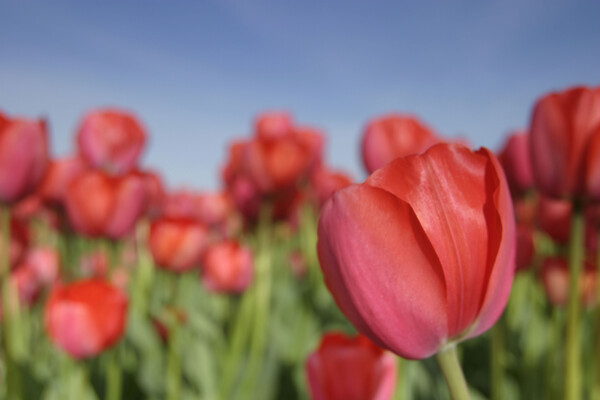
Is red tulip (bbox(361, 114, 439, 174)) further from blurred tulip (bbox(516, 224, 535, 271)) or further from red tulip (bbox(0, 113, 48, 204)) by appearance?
red tulip (bbox(0, 113, 48, 204))

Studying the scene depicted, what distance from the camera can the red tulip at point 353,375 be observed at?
1.28 feet

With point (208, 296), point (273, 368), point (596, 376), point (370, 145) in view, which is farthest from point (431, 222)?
point (208, 296)

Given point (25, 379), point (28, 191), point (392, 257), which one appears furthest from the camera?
point (25, 379)

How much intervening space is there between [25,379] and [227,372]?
0.34 metres

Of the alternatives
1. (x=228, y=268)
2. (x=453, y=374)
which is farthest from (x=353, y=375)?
(x=228, y=268)

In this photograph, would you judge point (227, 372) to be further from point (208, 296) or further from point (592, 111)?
point (208, 296)

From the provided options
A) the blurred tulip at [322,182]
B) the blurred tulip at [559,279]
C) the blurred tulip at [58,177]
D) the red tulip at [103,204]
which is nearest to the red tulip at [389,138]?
the blurred tulip at [559,279]

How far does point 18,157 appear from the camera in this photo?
2.38 feet

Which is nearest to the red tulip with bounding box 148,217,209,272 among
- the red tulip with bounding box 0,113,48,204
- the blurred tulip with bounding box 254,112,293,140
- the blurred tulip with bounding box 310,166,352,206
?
the red tulip with bounding box 0,113,48,204

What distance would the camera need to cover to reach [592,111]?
1.61 feet

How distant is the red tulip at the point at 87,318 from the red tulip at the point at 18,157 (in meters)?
0.18

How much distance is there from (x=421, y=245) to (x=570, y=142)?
31 centimetres

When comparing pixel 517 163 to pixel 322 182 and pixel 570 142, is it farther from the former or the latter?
pixel 322 182

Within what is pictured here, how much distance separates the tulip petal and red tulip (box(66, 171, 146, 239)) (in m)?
0.75
